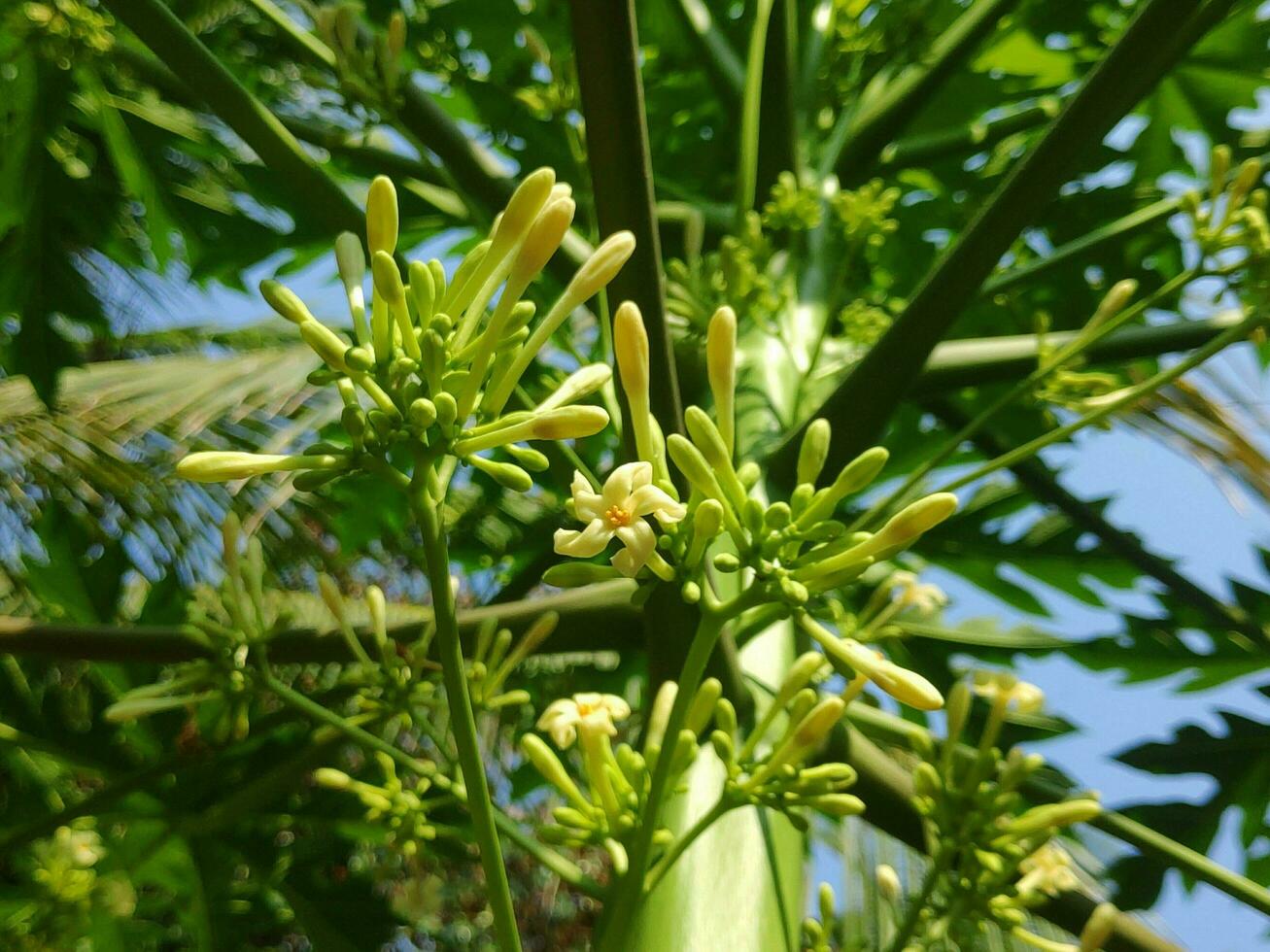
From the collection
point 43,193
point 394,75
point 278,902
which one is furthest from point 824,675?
point 43,193

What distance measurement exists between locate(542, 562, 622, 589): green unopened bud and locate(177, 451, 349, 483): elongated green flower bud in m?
0.17

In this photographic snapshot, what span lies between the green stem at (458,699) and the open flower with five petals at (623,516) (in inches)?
3.3

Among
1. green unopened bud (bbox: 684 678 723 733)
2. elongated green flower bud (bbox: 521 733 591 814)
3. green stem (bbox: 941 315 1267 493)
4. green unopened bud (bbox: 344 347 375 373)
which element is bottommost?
elongated green flower bud (bbox: 521 733 591 814)

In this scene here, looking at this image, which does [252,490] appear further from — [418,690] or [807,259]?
[418,690]

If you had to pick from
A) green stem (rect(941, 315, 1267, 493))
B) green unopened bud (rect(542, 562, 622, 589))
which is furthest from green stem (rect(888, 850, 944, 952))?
green unopened bud (rect(542, 562, 622, 589))

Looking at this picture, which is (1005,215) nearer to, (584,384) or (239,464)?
(584,384)

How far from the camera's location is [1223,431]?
2.01 m

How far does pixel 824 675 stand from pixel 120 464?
2.12m

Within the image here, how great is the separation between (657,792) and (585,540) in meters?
0.23

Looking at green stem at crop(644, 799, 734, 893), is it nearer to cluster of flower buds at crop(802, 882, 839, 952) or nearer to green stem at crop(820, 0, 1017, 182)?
cluster of flower buds at crop(802, 882, 839, 952)

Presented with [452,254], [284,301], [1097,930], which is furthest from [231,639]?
[452,254]

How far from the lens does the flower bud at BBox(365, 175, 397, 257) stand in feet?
2.62

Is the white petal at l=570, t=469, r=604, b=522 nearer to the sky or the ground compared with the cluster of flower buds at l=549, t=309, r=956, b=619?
nearer to the ground

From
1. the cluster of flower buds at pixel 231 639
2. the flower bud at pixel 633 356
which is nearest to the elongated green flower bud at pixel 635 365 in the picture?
the flower bud at pixel 633 356
